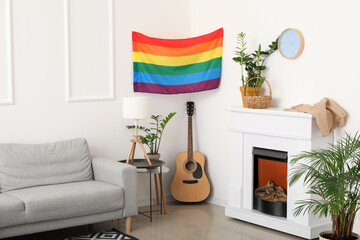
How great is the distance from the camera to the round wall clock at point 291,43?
14.9 ft

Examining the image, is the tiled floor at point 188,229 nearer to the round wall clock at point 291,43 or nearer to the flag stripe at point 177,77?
the flag stripe at point 177,77

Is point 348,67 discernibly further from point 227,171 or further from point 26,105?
point 26,105

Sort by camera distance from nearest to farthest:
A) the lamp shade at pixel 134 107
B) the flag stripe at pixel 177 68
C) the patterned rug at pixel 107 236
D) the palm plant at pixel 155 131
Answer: the patterned rug at pixel 107 236 < the lamp shade at pixel 134 107 < the palm plant at pixel 155 131 < the flag stripe at pixel 177 68

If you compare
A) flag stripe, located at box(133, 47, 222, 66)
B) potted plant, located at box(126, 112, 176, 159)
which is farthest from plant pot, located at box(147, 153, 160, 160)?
flag stripe, located at box(133, 47, 222, 66)

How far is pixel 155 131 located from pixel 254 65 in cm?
133

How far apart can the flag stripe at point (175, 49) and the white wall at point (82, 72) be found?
125mm

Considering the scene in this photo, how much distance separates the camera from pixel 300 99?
464cm

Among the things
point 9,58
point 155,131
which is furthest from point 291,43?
point 9,58

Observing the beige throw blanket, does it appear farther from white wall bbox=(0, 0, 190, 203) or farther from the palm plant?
white wall bbox=(0, 0, 190, 203)

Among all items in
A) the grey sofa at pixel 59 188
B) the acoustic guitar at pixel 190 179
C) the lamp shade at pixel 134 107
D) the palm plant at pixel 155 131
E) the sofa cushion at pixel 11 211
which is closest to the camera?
the sofa cushion at pixel 11 211

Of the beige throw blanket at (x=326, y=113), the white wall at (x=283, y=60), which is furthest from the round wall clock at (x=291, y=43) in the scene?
the beige throw blanket at (x=326, y=113)

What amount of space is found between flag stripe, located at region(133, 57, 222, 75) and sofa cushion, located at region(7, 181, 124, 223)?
1372 millimetres

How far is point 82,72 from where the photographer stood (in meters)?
4.96

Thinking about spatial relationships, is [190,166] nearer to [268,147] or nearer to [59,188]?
[268,147]
